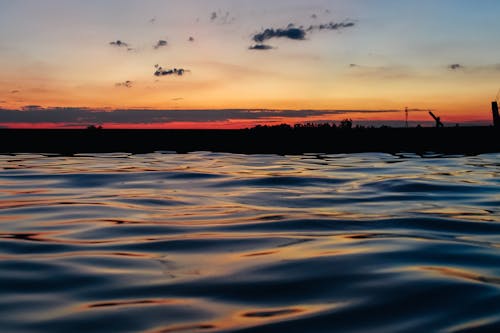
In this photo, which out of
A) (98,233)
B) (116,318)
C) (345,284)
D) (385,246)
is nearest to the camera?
(116,318)

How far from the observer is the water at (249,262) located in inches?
114

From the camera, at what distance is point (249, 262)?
417 centimetres

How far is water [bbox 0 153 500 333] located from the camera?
114 inches

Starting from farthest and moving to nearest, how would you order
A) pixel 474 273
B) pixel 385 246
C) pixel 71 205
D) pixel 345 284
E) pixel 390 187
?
pixel 390 187 → pixel 71 205 → pixel 385 246 → pixel 474 273 → pixel 345 284

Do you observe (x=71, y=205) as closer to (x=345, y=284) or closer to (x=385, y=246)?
(x=385, y=246)

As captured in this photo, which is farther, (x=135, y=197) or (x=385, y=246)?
Answer: (x=135, y=197)

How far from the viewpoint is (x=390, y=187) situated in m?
9.78

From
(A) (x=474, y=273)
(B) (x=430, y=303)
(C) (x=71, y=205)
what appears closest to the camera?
(B) (x=430, y=303)

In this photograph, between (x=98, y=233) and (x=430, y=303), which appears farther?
(x=98, y=233)

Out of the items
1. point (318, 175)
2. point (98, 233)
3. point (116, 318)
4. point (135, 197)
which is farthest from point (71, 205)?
point (318, 175)

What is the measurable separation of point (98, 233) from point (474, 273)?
3.40 meters

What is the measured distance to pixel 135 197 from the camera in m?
8.38

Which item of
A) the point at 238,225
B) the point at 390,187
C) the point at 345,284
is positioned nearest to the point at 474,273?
the point at 345,284

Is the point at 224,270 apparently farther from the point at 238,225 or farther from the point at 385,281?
the point at 238,225
